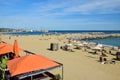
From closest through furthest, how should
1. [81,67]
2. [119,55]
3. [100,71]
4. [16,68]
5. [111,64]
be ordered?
[16,68] → [100,71] → [81,67] → [111,64] → [119,55]

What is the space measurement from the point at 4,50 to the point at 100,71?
671 centimetres

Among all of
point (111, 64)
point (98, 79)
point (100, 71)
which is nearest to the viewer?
point (98, 79)

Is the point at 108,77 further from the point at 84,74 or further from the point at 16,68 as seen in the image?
the point at 16,68

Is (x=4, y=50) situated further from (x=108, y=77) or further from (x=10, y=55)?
(x=108, y=77)

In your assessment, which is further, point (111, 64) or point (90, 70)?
point (111, 64)

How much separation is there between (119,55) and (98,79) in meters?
7.35

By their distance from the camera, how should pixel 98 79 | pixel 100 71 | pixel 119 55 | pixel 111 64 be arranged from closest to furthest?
pixel 98 79
pixel 100 71
pixel 111 64
pixel 119 55

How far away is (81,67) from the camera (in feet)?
41.5

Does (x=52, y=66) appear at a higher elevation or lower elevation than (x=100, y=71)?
higher

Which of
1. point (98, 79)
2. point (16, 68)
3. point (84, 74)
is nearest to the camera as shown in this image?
point (16, 68)

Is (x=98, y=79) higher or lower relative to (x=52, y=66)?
lower

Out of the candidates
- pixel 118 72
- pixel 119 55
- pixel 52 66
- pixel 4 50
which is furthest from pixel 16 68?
pixel 119 55

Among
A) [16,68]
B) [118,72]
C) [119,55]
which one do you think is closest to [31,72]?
[16,68]

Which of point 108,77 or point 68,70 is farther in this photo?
point 68,70
